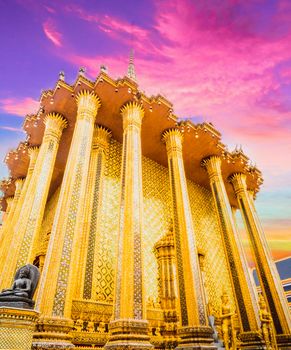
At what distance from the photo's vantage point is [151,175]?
13703mm

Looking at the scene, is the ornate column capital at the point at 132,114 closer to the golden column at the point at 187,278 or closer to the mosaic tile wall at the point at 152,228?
the mosaic tile wall at the point at 152,228

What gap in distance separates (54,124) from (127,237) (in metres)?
6.00

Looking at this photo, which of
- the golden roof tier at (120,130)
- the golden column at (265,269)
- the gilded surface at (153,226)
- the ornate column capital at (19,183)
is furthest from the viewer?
the ornate column capital at (19,183)

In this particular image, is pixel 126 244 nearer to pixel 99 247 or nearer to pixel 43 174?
pixel 99 247

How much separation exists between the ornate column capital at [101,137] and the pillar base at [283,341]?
10455mm

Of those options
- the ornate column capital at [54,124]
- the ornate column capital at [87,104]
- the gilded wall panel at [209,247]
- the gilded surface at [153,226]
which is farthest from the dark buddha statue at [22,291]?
the gilded wall panel at [209,247]

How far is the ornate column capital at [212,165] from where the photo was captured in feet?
45.2

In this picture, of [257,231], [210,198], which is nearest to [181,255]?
[257,231]

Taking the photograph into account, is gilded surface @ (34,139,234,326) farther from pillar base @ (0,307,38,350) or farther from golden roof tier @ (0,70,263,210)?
pillar base @ (0,307,38,350)

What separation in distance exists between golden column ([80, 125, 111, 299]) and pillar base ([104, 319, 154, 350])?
222cm

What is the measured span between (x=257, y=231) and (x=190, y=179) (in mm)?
4753

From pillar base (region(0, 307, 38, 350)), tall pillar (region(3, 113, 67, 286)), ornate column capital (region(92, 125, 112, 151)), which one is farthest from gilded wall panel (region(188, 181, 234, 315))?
pillar base (region(0, 307, 38, 350))

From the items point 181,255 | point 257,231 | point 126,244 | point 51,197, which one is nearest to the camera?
point 126,244

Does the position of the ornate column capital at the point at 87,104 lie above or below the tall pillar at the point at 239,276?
above
